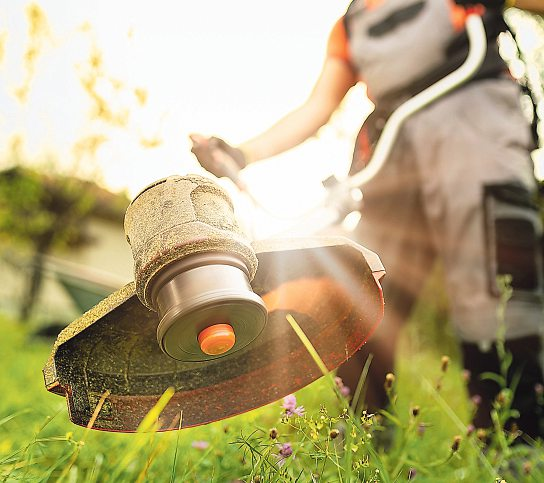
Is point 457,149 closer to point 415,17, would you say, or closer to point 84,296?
point 415,17

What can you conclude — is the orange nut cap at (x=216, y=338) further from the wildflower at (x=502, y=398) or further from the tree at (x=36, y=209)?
the tree at (x=36, y=209)

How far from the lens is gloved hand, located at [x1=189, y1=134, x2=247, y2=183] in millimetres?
1856

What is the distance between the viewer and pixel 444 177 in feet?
7.43

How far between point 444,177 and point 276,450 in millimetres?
1433

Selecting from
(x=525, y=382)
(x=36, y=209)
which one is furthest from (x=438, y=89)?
(x=36, y=209)

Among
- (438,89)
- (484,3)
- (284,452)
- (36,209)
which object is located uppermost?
(484,3)

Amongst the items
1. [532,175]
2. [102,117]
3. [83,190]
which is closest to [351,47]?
[532,175]

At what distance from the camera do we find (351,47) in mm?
2648

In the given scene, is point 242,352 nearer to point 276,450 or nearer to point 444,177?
point 276,450

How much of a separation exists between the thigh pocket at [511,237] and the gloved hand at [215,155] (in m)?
0.99

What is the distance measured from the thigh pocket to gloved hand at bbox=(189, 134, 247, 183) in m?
0.99

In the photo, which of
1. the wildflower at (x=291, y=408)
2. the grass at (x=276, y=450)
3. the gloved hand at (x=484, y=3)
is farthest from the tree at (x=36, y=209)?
the wildflower at (x=291, y=408)

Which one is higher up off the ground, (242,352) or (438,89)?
(438,89)

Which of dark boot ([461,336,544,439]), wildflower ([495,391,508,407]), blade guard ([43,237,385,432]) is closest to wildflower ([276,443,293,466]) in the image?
blade guard ([43,237,385,432])
